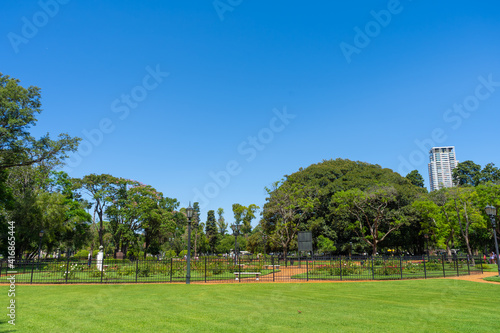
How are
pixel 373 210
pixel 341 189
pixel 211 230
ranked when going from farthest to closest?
pixel 211 230
pixel 341 189
pixel 373 210

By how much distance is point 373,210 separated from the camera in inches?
1619

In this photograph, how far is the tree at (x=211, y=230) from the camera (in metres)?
84.6

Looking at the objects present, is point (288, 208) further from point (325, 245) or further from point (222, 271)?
point (222, 271)

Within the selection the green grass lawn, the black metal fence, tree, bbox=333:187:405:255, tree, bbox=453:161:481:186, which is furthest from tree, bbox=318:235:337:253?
tree, bbox=453:161:481:186

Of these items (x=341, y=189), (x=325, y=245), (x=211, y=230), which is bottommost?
(x=325, y=245)

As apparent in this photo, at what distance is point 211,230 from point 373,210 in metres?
53.5

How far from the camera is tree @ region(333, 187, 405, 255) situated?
3884 cm

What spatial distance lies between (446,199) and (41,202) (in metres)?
46.3

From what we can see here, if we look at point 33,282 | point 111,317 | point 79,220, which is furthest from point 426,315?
point 79,220

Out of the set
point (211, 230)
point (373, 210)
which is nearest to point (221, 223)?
point (211, 230)

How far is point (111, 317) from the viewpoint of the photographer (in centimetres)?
780

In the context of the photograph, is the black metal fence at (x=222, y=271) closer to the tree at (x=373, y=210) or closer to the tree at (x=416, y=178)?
the tree at (x=373, y=210)

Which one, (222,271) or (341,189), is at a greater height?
(341,189)

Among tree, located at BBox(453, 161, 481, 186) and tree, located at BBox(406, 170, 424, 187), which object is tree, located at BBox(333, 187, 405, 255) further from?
tree, located at BBox(453, 161, 481, 186)
